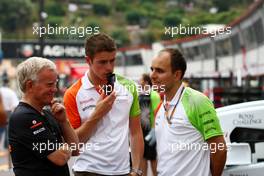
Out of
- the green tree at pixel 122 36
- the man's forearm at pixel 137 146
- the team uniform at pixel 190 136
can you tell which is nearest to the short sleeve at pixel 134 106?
the man's forearm at pixel 137 146

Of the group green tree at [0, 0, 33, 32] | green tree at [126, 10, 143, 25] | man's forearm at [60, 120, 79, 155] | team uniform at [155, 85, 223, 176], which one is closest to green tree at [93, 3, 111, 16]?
green tree at [126, 10, 143, 25]

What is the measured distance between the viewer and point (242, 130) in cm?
526

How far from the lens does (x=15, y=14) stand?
461ft

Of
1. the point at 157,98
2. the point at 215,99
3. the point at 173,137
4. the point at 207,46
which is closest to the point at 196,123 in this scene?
the point at 173,137

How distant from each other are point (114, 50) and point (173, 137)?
0.73 meters

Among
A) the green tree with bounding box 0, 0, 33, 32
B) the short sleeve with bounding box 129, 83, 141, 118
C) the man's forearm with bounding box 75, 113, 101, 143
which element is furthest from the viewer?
the green tree with bounding box 0, 0, 33, 32

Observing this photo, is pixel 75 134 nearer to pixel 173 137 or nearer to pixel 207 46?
pixel 173 137

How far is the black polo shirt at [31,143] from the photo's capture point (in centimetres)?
398

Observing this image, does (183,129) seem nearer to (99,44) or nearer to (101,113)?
(101,113)

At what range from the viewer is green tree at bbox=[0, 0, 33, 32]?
132 m

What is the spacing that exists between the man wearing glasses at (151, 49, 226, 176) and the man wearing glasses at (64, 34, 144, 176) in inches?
10.4

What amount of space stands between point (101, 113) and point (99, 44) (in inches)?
18.7

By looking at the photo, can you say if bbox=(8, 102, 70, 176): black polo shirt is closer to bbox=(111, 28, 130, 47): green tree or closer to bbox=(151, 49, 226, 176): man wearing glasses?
bbox=(151, 49, 226, 176): man wearing glasses

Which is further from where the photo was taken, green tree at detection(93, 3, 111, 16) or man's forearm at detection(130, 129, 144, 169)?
green tree at detection(93, 3, 111, 16)
